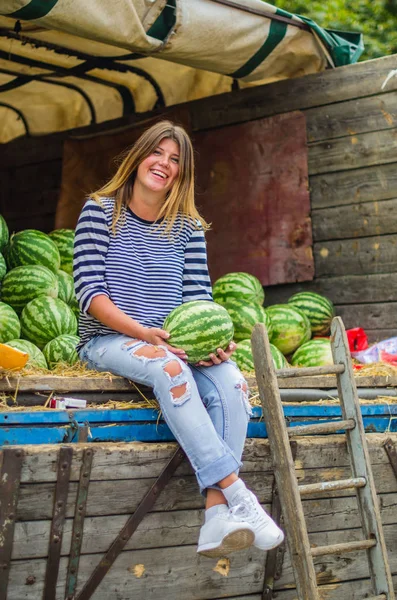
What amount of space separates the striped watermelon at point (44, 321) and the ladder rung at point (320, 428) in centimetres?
159

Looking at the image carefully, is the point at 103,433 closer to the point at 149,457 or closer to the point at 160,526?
the point at 149,457

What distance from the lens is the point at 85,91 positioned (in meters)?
6.68

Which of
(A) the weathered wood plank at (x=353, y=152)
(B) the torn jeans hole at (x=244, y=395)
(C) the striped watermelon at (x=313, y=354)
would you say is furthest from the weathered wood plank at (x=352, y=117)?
(B) the torn jeans hole at (x=244, y=395)

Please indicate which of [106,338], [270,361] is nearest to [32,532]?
[106,338]

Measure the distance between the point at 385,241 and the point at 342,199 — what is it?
431 mm

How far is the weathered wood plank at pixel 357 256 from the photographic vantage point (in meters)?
5.69

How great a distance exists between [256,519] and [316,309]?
2.76 metres

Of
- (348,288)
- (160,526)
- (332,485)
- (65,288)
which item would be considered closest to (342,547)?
(332,485)

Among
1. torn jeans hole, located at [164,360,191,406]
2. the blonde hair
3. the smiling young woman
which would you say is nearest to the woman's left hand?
the smiling young woman

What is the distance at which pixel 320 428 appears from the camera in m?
3.74

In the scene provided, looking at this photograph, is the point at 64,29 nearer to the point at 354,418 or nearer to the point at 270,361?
→ the point at 270,361

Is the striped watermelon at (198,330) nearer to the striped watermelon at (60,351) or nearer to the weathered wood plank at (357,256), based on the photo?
the striped watermelon at (60,351)

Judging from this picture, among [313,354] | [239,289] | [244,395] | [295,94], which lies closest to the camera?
[244,395]

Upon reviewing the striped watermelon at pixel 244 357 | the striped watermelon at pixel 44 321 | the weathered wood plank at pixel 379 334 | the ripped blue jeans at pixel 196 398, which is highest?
the weathered wood plank at pixel 379 334
